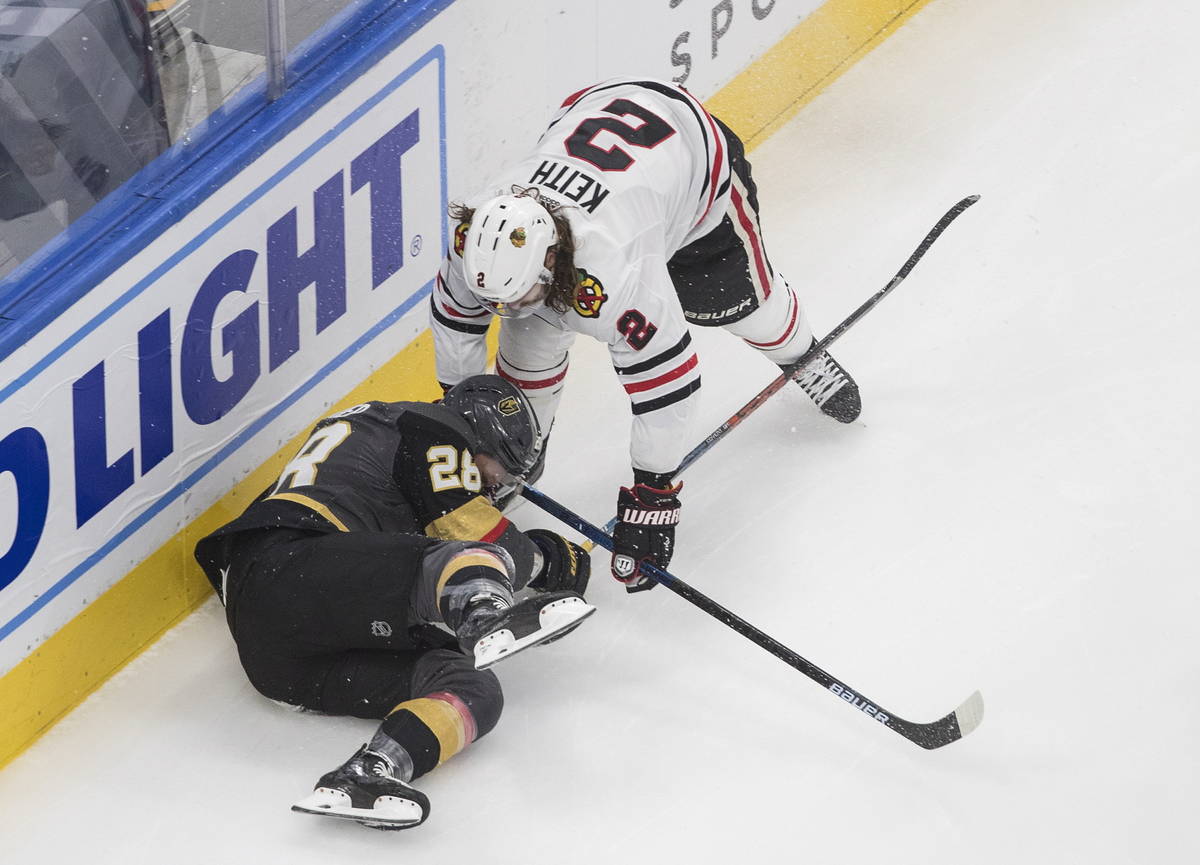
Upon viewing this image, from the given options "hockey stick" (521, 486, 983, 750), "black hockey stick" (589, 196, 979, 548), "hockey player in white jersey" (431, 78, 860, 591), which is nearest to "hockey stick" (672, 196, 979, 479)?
"black hockey stick" (589, 196, 979, 548)

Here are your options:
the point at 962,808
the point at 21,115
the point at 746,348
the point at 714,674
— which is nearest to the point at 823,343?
the point at 746,348

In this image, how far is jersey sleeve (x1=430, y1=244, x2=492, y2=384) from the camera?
3.98m

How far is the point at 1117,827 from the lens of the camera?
3.61 meters

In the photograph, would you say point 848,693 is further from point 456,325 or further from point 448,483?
point 456,325

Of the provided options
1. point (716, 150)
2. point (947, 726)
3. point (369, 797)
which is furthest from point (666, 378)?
point (369, 797)

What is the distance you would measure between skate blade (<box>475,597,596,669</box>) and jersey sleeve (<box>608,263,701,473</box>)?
440 mm

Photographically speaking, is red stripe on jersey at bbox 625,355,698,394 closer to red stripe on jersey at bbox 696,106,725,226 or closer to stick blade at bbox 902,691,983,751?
red stripe on jersey at bbox 696,106,725,226

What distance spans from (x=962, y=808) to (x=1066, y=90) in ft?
10.1

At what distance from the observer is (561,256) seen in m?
3.68

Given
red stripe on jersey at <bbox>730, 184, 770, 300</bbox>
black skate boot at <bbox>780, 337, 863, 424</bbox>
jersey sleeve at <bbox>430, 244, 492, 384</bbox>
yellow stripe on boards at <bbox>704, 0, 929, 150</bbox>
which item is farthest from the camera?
yellow stripe on boards at <bbox>704, 0, 929, 150</bbox>

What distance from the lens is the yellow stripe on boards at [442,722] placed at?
364 cm

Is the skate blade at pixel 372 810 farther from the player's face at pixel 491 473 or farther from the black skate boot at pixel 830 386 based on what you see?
the black skate boot at pixel 830 386

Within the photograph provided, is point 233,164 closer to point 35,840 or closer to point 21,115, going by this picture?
point 21,115

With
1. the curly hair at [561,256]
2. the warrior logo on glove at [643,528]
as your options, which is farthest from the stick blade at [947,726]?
the curly hair at [561,256]
